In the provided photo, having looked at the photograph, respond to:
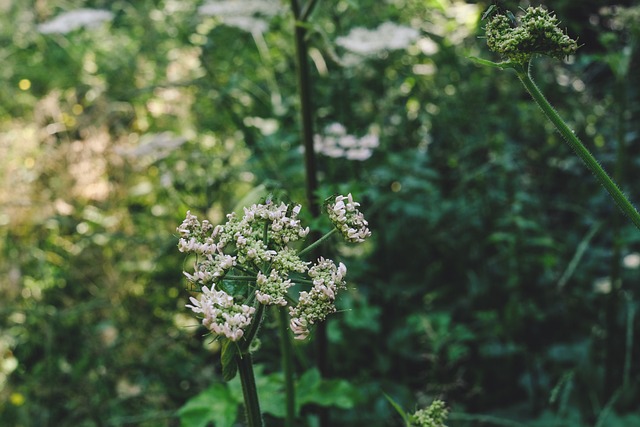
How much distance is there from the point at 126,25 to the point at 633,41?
3507 mm

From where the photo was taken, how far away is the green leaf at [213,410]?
1575mm

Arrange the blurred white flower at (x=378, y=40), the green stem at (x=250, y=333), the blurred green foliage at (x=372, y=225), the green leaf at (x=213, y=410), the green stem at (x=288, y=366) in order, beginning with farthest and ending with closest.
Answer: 1. the blurred white flower at (x=378, y=40)
2. the blurred green foliage at (x=372, y=225)
3. the green leaf at (x=213, y=410)
4. the green stem at (x=288, y=366)
5. the green stem at (x=250, y=333)

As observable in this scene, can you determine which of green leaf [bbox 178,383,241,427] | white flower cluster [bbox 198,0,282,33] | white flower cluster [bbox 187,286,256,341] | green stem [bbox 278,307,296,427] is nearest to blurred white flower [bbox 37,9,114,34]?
white flower cluster [bbox 198,0,282,33]

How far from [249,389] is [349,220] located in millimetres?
343

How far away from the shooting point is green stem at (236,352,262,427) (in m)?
1.00

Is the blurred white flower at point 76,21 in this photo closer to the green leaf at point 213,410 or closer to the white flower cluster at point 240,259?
the green leaf at point 213,410

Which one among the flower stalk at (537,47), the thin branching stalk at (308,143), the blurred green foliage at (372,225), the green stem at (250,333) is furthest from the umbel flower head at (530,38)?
the thin branching stalk at (308,143)

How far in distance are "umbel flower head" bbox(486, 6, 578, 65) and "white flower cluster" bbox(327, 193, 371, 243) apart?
13.5 inches

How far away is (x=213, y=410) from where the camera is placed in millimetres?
1615

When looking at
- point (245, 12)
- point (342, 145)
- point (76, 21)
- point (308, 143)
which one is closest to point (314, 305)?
point (308, 143)

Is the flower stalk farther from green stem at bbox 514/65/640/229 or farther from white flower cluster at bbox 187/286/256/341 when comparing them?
white flower cluster at bbox 187/286/256/341

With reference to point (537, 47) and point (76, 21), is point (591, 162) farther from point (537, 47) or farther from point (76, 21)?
point (76, 21)

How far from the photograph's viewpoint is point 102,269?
3.21 meters

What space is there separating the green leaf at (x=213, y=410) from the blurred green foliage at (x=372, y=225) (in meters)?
0.15
